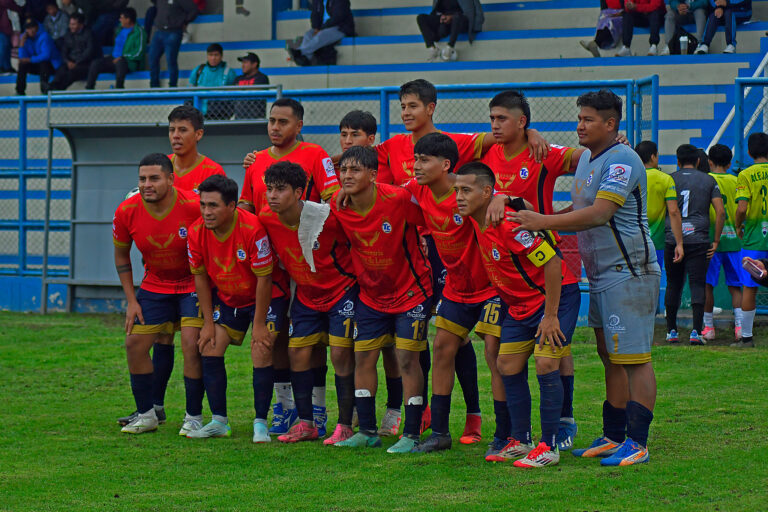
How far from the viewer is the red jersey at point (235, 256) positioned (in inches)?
263

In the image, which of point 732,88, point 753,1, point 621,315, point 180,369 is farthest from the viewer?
point 753,1

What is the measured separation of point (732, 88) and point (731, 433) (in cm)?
953

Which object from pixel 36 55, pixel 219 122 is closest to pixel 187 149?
pixel 219 122

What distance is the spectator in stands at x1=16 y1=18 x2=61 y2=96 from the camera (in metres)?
19.4

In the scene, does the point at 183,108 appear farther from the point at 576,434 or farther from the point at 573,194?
the point at 576,434

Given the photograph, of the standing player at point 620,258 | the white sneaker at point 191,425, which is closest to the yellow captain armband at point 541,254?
the standing player at point 620,258

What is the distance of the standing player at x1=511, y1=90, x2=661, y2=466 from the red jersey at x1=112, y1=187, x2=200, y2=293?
9.46 ft

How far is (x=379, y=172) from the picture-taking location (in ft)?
23.4

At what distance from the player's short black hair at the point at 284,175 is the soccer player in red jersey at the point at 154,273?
0.95 meters

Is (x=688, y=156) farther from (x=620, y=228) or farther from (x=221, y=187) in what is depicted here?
(x=221, y=187)

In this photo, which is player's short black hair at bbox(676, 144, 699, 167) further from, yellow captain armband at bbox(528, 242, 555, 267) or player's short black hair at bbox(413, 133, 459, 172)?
yellow captain armband at bbox(528, 242, 555, 267)

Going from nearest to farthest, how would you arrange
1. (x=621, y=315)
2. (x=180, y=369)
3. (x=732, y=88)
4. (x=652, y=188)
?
(x=621, y=315), (x=180, y=369), (x=652, y=188), (x=732, y=88)

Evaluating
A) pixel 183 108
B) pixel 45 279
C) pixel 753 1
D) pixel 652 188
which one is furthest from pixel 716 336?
pixel 45 279

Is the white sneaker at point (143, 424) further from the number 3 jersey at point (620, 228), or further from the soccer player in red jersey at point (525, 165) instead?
the number 3 jersey at point (620, 228)
